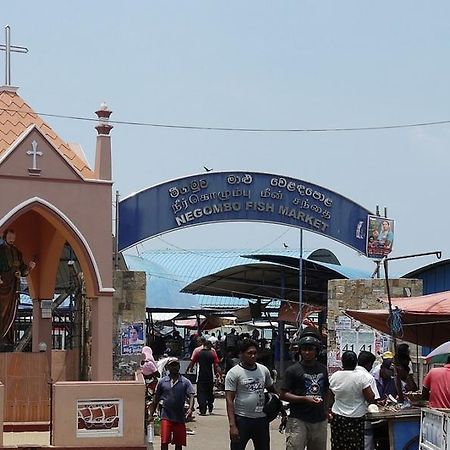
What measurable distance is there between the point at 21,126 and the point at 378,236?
936cm

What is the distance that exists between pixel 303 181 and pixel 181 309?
12.1 meters

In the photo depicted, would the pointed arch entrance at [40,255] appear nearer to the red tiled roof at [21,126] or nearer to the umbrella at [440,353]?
the red tiled roof at [21,126]

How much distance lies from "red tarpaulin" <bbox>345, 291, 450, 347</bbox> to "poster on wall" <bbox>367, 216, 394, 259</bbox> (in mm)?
6369

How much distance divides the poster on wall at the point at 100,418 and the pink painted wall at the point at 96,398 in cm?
5

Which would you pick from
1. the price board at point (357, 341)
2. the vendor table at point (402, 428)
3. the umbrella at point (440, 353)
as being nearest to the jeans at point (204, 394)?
the price board at point (357, 341)

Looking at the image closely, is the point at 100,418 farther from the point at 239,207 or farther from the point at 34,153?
the point at 239,207

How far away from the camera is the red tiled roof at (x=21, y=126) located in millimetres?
14946

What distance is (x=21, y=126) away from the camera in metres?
15.2

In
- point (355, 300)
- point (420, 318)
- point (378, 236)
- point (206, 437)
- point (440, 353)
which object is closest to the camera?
point (440, 353)

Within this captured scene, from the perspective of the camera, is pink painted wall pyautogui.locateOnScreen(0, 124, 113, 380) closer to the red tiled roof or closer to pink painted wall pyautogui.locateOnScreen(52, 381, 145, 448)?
the red tiled roof

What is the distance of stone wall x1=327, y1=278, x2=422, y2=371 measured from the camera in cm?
2025

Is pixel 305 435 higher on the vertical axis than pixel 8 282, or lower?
lower

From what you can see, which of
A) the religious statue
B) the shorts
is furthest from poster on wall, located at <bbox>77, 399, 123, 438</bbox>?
the religious statue

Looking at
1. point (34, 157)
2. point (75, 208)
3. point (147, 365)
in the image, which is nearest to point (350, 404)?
point (75, 208)
